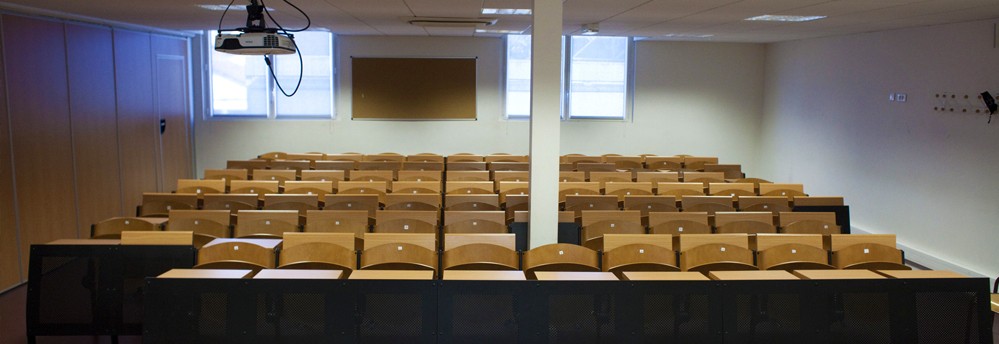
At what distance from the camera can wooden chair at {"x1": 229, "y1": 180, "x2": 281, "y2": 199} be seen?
9078 mm

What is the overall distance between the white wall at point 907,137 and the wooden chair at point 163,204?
8.69 meters

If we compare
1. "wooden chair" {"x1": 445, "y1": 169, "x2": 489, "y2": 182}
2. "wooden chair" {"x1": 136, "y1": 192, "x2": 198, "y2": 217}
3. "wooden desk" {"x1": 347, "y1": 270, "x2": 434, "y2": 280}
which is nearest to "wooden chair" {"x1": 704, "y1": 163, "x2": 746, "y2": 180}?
"wooden chair" {"x1": 445, "y1": 169, "x2": 489, "y2": 182}

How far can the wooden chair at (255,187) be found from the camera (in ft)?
29.8

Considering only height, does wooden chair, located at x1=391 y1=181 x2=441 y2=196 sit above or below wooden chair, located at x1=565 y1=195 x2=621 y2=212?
above

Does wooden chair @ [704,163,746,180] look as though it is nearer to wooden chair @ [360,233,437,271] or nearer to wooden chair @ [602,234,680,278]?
wooden chair @ [602,234,680,278]

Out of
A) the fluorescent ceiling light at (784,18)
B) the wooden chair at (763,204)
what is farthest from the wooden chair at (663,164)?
the wooden chair at (763,204)

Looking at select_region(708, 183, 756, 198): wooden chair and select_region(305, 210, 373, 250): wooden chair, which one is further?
select_region(708, 183, 756, 198): wooden chair

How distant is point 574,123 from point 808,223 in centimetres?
789

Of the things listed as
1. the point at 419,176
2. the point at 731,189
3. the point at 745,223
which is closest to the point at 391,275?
the point at 745,223

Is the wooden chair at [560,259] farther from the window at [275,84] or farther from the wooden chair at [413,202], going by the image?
the window at [275,84]

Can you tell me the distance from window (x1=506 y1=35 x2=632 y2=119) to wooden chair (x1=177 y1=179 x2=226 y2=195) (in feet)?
21.4

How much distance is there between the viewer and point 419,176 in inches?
401

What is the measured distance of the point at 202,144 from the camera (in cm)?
1433

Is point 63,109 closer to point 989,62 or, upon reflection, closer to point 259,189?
point 259,189
